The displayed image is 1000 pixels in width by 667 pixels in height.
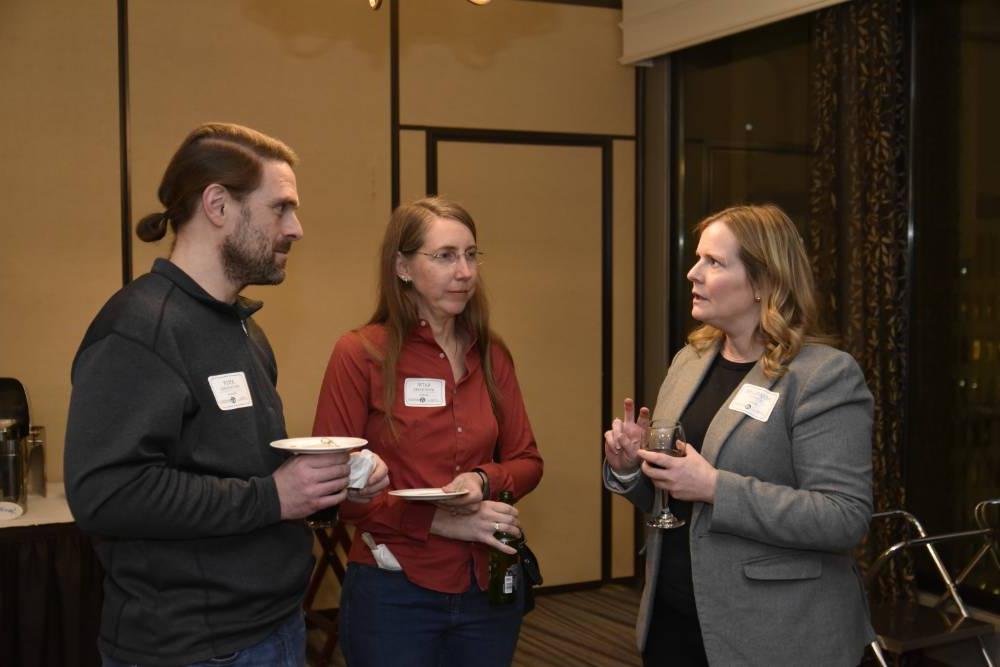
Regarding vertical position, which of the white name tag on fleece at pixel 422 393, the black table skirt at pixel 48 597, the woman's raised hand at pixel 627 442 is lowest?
the black table skirt at pixel 48 597

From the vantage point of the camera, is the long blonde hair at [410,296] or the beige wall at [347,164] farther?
the beige wall at [347,164]

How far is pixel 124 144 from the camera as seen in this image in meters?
4.45

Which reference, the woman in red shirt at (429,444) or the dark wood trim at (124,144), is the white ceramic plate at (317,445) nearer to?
the woman in red shirt at (429,444)

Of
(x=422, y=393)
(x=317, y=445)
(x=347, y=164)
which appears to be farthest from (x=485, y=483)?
(x=347, y=164)

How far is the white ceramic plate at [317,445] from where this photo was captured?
170 cm

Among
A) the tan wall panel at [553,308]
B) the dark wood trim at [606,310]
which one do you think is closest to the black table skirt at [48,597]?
the tan wall panel at [553,308]

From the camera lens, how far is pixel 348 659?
89.2 inches

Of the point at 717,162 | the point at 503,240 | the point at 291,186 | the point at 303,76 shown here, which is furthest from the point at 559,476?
the point at 291,186

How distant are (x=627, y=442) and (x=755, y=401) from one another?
0.30m

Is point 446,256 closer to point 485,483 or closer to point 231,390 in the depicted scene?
point 485,483

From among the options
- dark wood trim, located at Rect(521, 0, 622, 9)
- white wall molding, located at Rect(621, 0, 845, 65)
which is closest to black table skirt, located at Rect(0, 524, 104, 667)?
white wall molding, located at Rect(621, 0, 845, 65)

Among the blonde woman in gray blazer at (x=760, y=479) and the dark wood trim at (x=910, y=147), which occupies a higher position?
the dark wood trim at (x=910, y=147)

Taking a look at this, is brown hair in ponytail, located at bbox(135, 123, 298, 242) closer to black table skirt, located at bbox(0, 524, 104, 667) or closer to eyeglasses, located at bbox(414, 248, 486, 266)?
eyeglasses, located at bbox(414, 248, 486, 266)

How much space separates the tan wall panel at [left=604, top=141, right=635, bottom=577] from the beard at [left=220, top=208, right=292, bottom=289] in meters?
3.76
